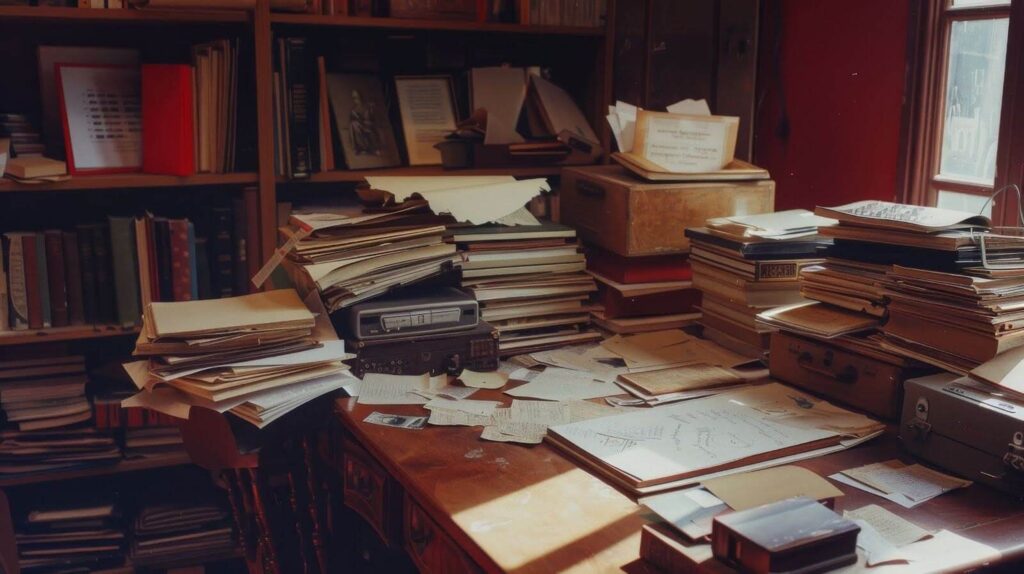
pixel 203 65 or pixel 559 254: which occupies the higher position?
pixel 203 65

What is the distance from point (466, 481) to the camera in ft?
4.74

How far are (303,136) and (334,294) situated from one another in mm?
671

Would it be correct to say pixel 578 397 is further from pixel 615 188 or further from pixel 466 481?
pixel 615 188

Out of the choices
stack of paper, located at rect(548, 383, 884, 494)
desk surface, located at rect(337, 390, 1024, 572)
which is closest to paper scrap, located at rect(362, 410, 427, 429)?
desk surface, located at rect(337, 390, 1024, 572)

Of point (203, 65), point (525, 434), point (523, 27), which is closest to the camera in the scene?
point (525, 434)

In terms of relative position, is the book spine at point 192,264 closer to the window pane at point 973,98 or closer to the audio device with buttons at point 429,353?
the audio device with buttons at point 429,353

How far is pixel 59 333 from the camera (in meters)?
2.33

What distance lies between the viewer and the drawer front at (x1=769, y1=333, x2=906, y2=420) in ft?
5.37

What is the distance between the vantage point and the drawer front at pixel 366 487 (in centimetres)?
167

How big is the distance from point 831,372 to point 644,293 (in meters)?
0.53

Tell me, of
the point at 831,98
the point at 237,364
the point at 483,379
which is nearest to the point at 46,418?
the point at 237,364

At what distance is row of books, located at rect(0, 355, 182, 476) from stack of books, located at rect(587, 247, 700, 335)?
3.82ft

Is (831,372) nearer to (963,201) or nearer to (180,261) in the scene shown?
(963,201)

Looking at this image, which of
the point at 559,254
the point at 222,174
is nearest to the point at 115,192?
the point at 222,174
